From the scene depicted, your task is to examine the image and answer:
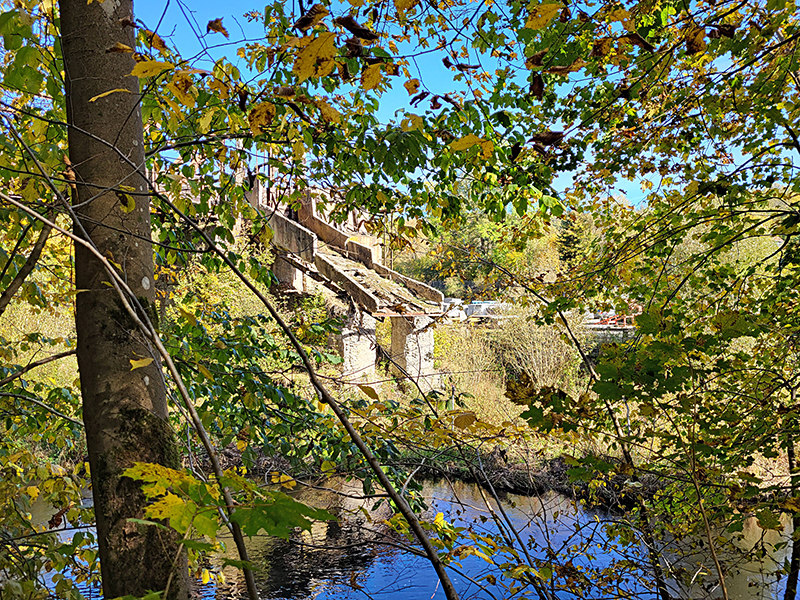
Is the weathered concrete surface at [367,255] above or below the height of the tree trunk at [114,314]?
above

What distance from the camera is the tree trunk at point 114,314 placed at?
1418 mm

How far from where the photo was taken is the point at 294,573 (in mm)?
7191

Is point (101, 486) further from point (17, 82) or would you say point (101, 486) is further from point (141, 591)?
point (17, 82)

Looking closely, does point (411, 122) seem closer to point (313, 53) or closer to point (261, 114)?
point (261, 114)

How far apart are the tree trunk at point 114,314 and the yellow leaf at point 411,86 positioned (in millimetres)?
Answer: 937

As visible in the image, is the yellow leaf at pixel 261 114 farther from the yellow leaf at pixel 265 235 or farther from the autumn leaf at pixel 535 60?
the yellow leaf at pixel 265 235

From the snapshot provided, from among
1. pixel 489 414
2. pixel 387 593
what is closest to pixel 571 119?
pixel 387 593

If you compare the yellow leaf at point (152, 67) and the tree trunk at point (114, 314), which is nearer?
the yellow leaf at point (152, 67)

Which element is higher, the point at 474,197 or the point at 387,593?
the point at 474,197

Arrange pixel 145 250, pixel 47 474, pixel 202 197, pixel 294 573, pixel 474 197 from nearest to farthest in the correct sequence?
pixel 145 250 → pixel 47 474 → pixel 202 197 → pixel 474 197 → pixel 294 573

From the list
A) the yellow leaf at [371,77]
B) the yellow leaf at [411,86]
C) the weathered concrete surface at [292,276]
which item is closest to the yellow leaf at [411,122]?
the yellow leaf at [411,86]

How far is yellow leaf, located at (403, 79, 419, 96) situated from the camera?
2025 mm

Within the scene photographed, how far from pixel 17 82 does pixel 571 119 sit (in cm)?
327

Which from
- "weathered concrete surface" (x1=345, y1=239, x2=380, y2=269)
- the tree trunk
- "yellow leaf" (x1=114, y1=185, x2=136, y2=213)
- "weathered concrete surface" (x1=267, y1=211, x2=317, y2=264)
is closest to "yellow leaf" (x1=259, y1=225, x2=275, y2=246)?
the tree trunk
